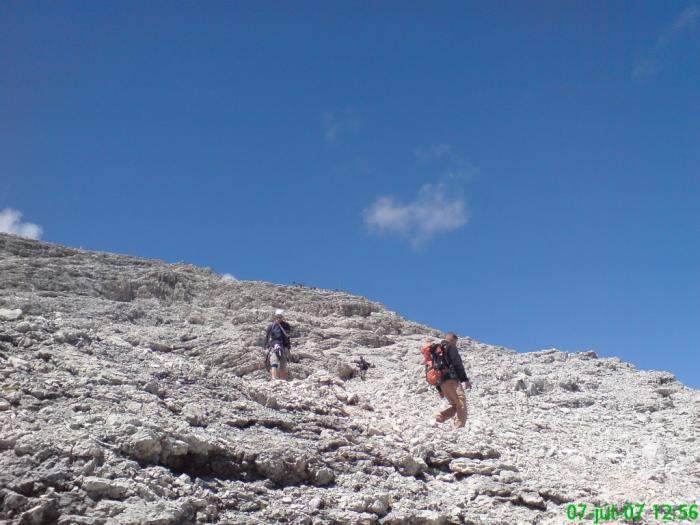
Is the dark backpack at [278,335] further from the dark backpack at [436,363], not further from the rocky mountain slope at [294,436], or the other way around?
the dark backpack at [436,363]

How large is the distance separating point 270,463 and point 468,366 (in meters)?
10.9

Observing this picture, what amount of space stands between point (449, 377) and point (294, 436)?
427 centimetres

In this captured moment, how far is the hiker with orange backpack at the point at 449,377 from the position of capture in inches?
465

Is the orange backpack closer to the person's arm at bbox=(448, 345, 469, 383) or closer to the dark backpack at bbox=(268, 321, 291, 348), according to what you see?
the person's arm at bbox=(448, 345, 469, 383)

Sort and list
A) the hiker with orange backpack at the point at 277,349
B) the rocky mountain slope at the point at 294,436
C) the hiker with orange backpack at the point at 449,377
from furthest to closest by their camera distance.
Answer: the hiker with orange backpack at the point at 277,349 → the hiker with orange backpack at the point at 449,377 → the rocky mountain slope at the point at 294,436

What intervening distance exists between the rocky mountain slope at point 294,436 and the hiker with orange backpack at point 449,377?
1.36 ft

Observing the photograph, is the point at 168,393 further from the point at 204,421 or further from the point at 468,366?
the point at 468,366

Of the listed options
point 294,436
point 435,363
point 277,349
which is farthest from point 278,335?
point 294,436

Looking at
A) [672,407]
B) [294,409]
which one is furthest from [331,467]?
[672,407]

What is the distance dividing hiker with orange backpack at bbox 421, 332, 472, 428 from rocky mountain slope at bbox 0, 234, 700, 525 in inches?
16.3

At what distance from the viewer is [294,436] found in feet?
28.2
